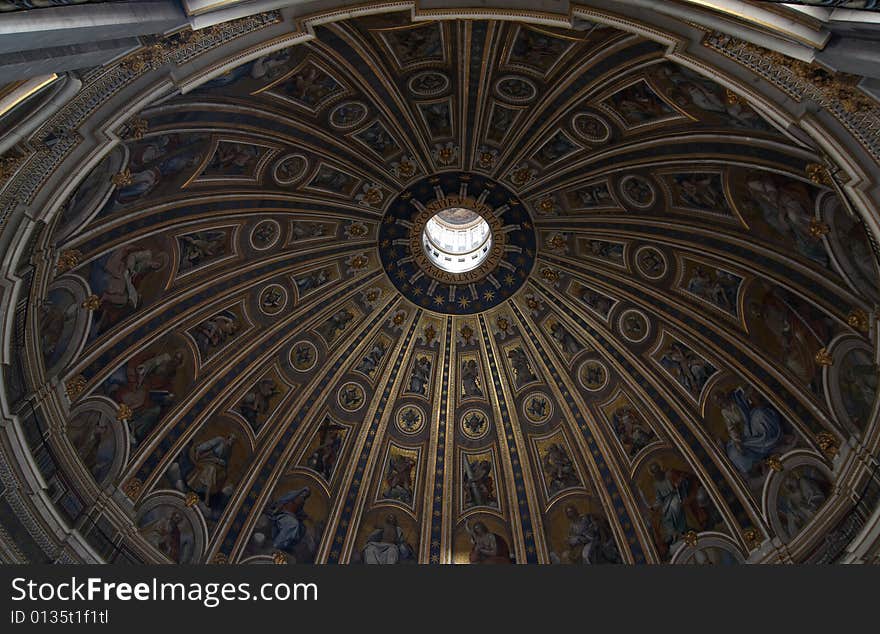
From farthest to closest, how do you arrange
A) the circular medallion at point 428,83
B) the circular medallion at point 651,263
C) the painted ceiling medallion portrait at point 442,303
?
the circular medallion at point 651,263 → the circular medallion at point 428,83 → the painted ceiling medallion portrait at point 442,303

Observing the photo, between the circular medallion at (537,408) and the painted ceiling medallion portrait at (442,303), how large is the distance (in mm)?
80

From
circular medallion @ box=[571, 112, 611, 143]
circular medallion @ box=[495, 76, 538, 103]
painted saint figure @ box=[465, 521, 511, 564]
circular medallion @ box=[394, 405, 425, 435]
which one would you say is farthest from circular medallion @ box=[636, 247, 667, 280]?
painted saint figure @ box=[465, 521, 511, 564]

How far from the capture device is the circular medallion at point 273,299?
20.6 m

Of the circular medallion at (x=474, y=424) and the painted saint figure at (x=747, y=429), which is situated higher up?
the circular medallion at (x=474, y=424)

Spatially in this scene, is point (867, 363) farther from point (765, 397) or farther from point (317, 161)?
point (317, 161)

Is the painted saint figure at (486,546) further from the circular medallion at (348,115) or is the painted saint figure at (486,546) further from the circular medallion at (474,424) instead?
the circular medallion at (348,115)

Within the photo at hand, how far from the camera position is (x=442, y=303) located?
2277cm

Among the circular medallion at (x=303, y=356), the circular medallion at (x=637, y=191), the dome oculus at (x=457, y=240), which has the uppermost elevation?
the dome oculus at (x=457, y=240)

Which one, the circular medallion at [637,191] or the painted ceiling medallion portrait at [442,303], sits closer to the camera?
the painted ceiling medallion portrait at [442,303]

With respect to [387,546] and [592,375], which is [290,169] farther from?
[387,546]

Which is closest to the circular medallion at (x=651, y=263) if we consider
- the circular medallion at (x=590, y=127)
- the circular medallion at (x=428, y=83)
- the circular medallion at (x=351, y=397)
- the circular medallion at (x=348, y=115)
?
the circular medallion at (x=590, y=127)

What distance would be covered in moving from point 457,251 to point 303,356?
19.3 ft

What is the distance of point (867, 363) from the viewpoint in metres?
14.3

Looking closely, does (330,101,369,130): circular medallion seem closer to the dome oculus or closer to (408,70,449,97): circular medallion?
(408,70,449,97): circular medallion
